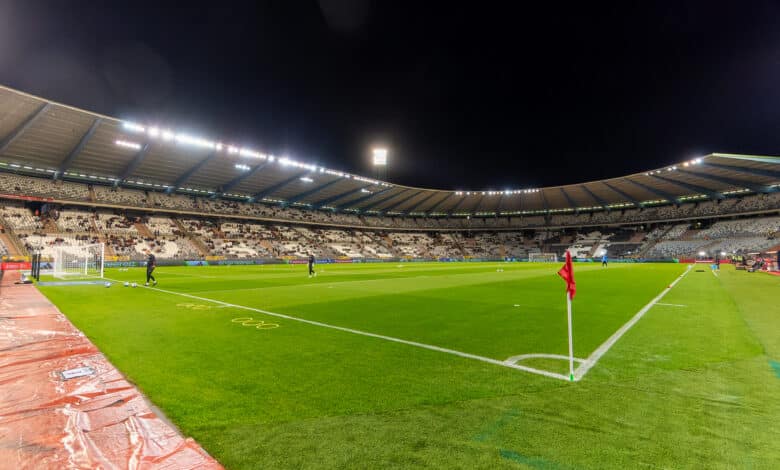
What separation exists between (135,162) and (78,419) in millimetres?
56646

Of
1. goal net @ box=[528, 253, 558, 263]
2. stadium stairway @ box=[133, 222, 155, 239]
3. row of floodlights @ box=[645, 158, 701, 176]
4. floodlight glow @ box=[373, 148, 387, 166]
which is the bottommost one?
goal net @ box=[528, 253, 558, 263]

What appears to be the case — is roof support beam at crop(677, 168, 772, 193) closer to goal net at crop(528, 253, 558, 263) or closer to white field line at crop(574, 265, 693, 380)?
goal net at crop(528, 253, 558, 263)

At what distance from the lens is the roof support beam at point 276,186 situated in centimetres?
6325

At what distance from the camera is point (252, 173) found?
59.8 meters

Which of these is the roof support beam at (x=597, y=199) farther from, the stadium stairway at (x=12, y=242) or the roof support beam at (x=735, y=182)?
the stadium stairway at (x=12, y=242)

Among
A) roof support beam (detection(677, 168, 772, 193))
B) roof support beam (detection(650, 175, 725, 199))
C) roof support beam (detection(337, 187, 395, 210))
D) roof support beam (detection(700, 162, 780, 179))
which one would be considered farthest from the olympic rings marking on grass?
roof support beam (detection(650, 175, 725, 199))

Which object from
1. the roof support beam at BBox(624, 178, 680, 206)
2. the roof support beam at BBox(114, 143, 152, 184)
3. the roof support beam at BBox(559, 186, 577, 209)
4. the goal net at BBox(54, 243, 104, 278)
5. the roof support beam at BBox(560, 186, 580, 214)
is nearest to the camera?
the goal net at BBox(54, 243, 104, 278)

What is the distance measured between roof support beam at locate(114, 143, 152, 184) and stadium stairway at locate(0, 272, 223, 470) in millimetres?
49075

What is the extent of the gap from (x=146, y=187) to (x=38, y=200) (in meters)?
14.4

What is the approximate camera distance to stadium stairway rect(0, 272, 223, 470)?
288 centimetres

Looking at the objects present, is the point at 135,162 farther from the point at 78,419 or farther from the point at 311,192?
the point at 78,419

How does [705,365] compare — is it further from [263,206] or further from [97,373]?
[263,206]

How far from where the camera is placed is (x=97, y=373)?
16.6ft

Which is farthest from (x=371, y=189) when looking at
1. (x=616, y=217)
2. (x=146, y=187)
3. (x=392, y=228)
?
(x=616, y=217)
